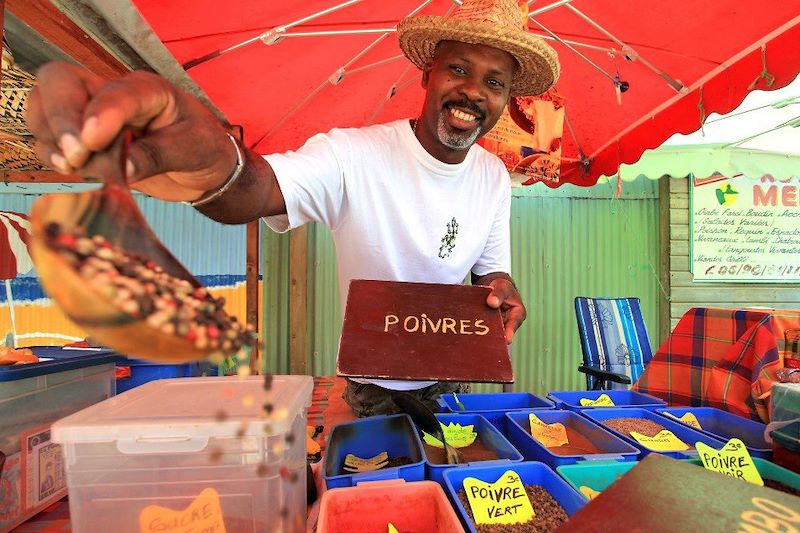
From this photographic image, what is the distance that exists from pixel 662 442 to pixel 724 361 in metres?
0.80

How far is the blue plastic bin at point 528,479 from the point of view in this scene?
92 centimetres

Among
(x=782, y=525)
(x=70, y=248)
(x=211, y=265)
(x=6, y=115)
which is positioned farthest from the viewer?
(x=211, y=265)

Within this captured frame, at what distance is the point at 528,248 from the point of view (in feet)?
14.5

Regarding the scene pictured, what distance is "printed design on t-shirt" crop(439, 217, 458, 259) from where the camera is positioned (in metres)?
1.58

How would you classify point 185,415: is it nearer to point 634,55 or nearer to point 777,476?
point 777,476

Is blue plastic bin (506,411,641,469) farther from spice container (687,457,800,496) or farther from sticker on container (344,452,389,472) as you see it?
sticker on container (344,452,389,472)

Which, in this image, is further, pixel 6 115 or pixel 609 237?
pixel 609 237

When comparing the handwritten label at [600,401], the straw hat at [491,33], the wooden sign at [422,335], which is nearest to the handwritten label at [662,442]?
the handwritten label at [600,401]

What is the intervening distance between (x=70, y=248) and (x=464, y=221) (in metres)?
1.35

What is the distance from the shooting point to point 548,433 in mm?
1389

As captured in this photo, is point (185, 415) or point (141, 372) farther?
point (141, 372)

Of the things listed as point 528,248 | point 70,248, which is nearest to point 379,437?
point 70,248

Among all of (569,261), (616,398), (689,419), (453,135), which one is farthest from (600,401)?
(569,261)

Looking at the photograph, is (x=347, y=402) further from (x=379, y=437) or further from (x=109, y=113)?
(x=109, y=113)
